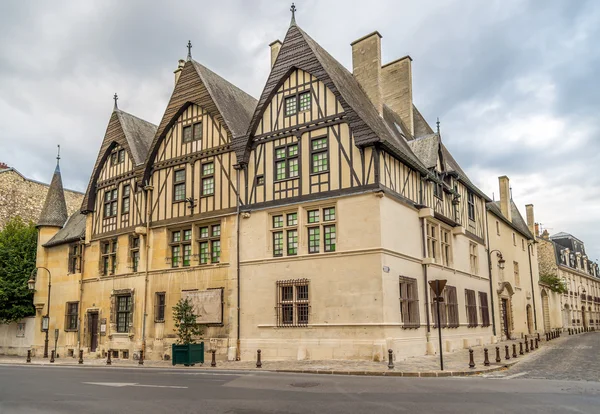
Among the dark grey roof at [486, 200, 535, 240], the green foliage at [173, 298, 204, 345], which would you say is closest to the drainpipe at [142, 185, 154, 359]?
the green foliage at [173, 298, 204, 345]

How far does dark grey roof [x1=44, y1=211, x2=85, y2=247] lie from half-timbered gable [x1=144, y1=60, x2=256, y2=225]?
22.3ft

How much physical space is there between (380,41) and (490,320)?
16182mm

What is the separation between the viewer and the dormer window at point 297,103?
21.0 metres

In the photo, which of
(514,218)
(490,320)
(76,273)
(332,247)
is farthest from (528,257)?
(76,273)

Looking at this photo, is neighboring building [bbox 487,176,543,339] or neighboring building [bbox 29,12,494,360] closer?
neighboring building [bbox 29,12,494,360]

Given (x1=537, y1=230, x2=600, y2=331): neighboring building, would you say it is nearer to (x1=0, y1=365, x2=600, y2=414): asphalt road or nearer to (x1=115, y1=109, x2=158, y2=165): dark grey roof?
(x1=115, y1=109, x2=158, y2=165): dark grey roof

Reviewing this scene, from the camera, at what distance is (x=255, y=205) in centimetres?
2150

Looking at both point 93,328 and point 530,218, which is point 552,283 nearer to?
point 530,218

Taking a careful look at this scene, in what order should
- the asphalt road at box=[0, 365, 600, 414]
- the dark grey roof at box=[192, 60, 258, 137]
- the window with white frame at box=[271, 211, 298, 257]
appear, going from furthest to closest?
the dark grey roof at box=[192, 60, 258, 137] < the window with white frame at box=[271, 211, 298, 257] < the asphalt road at box=[0, 365, 600, 414]

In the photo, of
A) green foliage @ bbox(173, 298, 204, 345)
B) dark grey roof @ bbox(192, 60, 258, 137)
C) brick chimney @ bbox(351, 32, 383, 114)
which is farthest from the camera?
brick chimney @ bbox(351, 32, 383, 114)

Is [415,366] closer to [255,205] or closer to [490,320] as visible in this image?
[255,205]

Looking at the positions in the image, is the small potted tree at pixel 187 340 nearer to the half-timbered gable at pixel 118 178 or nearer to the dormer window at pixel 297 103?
the half-timbered gable at pixel 118 178

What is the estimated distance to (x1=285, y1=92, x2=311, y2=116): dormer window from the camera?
21.0 metres

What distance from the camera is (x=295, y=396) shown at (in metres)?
9.48
